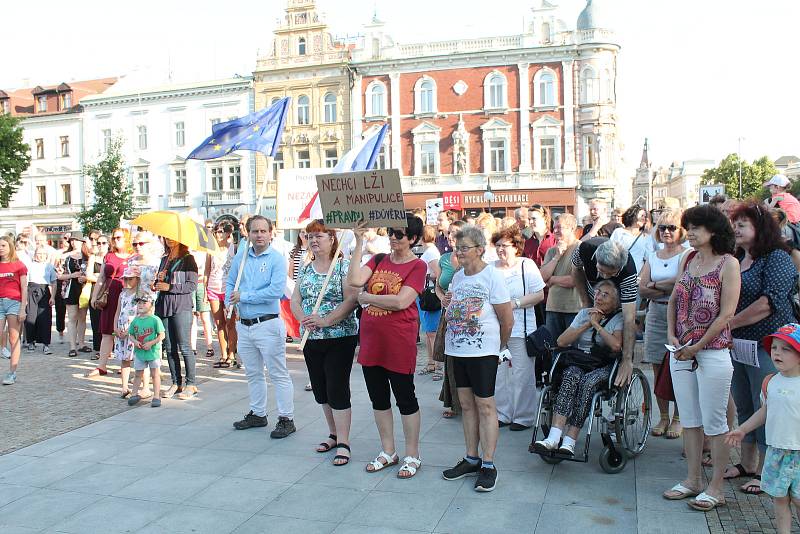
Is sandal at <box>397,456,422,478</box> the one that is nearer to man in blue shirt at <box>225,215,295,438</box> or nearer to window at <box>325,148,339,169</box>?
man in blue shirt at <box>225,215,295,438</box>

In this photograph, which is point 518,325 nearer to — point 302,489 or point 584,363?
point 584,363

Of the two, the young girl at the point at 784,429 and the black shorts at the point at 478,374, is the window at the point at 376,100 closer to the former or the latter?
the black shorts at the point at 478,374

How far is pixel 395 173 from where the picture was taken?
569cm

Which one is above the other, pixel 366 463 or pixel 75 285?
pixel 75 285

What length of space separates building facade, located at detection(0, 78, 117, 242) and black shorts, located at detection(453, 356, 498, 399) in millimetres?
50020

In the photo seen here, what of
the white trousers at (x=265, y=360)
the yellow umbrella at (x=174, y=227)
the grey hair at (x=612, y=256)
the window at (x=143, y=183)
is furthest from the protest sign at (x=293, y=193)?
the window at (x=143, y=183)

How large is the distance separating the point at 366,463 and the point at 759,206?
3621mm

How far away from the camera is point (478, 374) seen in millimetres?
5352


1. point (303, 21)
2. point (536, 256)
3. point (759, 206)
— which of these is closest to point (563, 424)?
point (759, 206)

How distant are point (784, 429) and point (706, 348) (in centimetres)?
89

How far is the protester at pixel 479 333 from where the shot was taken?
211 inches

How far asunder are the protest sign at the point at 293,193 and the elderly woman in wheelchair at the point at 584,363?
7761 millimetres

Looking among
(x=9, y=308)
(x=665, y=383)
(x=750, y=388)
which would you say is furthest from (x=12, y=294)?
(x=750, y=388)

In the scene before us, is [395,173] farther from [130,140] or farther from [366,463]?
[130,140]
